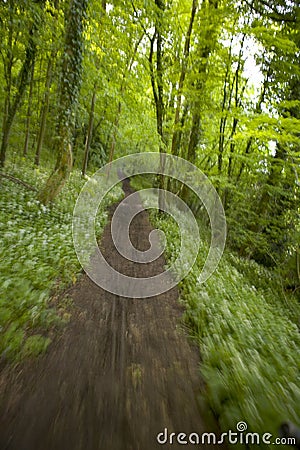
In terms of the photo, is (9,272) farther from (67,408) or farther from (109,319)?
(67,408)

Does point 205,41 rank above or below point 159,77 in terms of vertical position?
above

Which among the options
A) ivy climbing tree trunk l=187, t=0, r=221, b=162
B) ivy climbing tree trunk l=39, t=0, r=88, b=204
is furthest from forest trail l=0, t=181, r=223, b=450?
ivy climbing tree trunk l=187, t=0, r=221, b=162

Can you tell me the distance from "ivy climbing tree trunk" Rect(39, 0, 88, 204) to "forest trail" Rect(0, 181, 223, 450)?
5.77 meters

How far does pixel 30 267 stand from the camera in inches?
212

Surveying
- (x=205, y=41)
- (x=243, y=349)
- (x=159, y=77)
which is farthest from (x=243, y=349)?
(x=159, y=77)

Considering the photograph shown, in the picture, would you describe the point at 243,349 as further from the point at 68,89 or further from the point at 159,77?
the point at 159,77

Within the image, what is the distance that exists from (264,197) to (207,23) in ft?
25.4

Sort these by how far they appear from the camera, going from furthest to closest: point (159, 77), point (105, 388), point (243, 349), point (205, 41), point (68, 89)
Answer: point (159, 77)
point (205, 41)
point (68, 89)
point (243, 349)
point (105, 388)

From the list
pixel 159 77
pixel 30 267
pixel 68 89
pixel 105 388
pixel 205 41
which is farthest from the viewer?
pixel 159 77

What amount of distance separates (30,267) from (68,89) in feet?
21.0

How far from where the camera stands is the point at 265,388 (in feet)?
11.4

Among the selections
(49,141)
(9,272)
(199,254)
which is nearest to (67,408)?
(9,272)

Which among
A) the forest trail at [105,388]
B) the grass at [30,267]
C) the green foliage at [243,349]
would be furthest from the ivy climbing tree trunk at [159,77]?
the forest trail at [105,388]

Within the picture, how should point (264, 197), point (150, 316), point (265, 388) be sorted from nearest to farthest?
point (265, 388)
point (150, 316)
point (264, 197)
